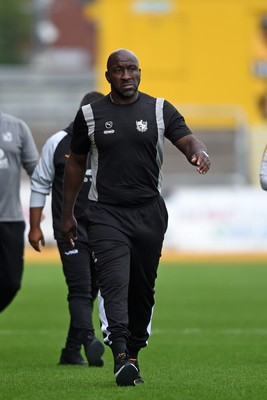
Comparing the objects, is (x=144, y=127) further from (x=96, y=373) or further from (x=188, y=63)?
(x=188, y=63)

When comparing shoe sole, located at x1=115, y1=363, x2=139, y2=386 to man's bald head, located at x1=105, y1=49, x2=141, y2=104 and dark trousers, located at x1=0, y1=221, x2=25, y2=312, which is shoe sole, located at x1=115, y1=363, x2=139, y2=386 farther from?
dark trousers, located at x1=0, y1=221, x2=25, y2=312

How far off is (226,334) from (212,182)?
1775 centimetres

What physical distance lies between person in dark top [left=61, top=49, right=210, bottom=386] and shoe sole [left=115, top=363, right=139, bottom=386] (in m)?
0.12

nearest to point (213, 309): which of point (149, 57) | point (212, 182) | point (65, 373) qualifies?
Answer: point (65, 373)

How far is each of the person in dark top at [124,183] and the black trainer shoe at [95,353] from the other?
146cm

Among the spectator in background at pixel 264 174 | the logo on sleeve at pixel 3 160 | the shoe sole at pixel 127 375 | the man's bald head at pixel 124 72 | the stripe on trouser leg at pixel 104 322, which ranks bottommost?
the shoe sole at pixel 127 375

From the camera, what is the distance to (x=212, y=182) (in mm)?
30734

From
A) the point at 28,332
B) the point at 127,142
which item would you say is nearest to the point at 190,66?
the point at 28,332

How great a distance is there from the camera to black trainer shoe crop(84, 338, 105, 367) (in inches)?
407

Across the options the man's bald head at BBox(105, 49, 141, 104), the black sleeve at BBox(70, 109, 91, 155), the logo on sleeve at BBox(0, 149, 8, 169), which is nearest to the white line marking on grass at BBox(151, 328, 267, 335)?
the logo on sleeve at BBox(0, 149, 8, 169)

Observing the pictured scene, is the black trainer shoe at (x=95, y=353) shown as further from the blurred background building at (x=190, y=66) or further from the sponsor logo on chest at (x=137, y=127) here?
the blurred background building at (x=190, y=66)

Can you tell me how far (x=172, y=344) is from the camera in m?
12.2

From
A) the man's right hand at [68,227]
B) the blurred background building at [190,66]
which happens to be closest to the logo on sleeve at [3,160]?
the man's right hand at [68,227]

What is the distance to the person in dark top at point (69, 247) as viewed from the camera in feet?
34.7
